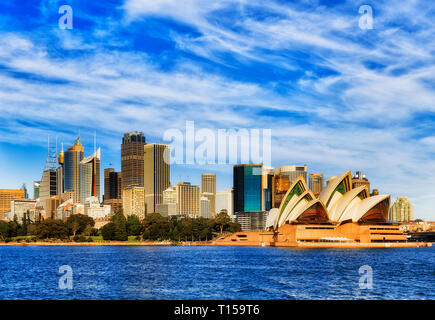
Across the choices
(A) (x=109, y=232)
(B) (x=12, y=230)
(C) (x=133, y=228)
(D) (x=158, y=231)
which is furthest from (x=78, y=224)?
(D) (x=158, y=231)

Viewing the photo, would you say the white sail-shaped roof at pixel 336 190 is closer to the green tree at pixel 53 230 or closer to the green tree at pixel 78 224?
the green tree at pixel 53 230

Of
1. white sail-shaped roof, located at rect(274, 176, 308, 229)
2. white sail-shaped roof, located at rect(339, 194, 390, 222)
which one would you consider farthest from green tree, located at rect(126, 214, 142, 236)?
white sail-shaped roof, located at rect(339, 194, 390, 222)

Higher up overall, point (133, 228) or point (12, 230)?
point (133, 228)

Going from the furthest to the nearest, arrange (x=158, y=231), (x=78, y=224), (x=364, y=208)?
(x=78, y=224), (x=158, y=231), (x=364, y=208)

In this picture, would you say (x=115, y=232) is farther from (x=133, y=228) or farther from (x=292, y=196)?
(x=292, y=196)

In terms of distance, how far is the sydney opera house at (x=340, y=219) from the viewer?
127562mm

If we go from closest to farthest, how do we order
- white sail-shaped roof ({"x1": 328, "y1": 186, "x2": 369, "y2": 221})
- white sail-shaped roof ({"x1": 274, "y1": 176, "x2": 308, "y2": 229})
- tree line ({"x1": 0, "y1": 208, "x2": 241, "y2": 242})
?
white sail-shaped roof ({"x1": 328, "y1": 186, "x2": 369, "y2": 221}) → white sail-shaped roof ({"x1": 274, "y1": 176, "x2": 308, "y2": 229}) → tree line ({"x1": 0, "y1": 208, "x2": 241, "y2": 242})

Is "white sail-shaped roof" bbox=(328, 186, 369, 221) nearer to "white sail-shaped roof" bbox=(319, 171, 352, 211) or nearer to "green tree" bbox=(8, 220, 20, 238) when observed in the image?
"white sail-shaped roof" bbox=(319, 171, 352, 211)

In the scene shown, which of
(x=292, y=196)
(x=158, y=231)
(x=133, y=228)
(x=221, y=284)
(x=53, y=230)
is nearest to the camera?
(x=221, y=284)

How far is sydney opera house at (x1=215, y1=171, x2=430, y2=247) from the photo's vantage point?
127562 mm

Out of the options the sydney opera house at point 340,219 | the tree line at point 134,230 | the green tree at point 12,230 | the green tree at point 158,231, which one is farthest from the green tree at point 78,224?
the sydney opera house at point 340,219

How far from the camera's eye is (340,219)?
12975 cm
